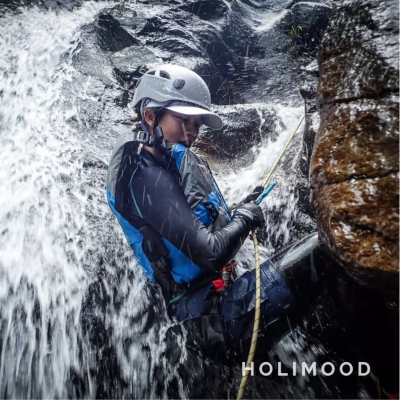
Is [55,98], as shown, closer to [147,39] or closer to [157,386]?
[147,39]

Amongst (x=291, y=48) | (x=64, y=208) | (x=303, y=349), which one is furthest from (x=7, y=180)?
(x=291, y=48)

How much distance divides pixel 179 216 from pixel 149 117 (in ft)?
3.69

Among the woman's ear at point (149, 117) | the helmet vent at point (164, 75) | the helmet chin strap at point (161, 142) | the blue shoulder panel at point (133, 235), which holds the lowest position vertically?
the blue shoulder panel at point (133, 235)

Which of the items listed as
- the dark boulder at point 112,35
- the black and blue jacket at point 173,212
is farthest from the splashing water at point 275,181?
the dark boulder at point 112,35

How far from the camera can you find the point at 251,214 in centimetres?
283

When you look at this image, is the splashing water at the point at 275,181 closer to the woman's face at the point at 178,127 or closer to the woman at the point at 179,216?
the woman at the point at 179,216

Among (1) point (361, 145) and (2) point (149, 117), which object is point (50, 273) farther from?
(1) point (361, 145)

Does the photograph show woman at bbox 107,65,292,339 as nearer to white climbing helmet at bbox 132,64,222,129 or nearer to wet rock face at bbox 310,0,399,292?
white climbing helmet at bbox 132,64,222,129

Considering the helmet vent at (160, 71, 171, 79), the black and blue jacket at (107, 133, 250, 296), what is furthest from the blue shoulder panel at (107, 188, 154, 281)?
the helmet vent at (160, 71, 171, 79)

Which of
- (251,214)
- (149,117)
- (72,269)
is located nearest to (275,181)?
(251,214)

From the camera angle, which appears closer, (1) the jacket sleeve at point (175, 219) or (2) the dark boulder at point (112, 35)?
(1) the jacket sleeve at point (175, 219)

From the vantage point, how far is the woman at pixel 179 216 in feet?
7.85

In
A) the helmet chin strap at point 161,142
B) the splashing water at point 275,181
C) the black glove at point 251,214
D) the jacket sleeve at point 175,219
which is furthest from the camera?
the splashing water at point 275,181

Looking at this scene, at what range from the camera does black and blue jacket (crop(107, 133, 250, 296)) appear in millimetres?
2371
